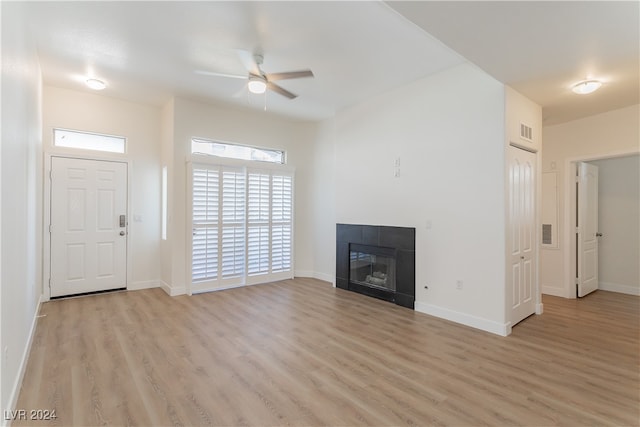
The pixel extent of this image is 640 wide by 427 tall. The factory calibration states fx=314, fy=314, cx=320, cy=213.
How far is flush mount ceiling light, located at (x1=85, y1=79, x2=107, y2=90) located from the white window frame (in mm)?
1488

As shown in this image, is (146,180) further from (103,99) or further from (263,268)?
(263,268)

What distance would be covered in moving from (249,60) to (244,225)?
295 centimetres

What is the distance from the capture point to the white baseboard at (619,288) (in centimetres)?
525

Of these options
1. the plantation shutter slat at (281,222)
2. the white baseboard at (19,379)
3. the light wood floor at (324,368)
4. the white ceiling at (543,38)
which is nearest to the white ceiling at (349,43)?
the white ceiling at (543,38)

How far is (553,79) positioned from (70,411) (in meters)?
5.20

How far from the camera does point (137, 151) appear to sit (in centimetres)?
A: 537

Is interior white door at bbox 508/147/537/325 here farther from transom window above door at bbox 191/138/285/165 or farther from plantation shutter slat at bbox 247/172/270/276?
transom window above door at bbox 191/138/285/165

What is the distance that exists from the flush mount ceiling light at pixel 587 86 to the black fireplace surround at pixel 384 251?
96.0 inches

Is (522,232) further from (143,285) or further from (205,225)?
(143,285)

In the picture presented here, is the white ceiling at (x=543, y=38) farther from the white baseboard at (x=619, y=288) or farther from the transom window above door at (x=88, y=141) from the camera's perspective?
the transom window above door at (x=88, y=141)

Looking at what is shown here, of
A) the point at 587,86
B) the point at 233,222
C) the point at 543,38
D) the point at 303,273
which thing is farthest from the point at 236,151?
the point at 587,86

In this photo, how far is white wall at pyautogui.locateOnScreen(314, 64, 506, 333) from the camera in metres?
3.56

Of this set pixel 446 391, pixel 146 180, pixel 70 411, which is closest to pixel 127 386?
pixel 70 411

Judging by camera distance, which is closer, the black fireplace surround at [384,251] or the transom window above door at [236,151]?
the black fireplace surround at [384,251]
